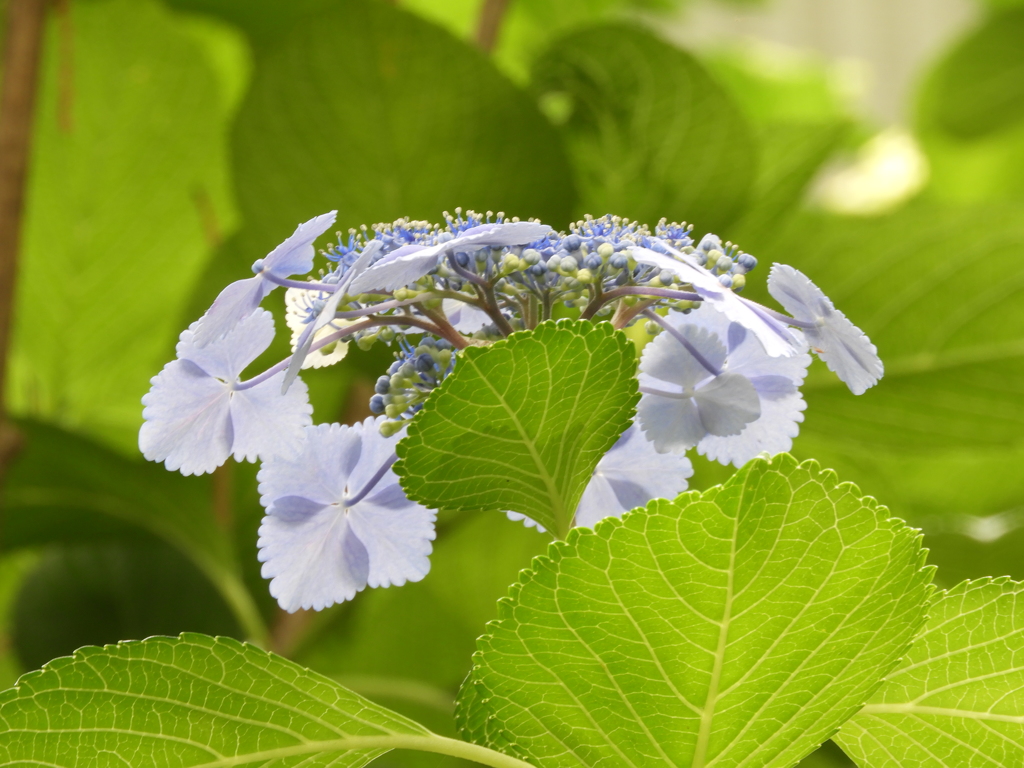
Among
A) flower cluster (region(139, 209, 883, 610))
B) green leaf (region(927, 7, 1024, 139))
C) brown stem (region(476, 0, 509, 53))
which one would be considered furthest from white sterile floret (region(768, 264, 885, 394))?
green leaf (region(927, 7, 1024, 139))

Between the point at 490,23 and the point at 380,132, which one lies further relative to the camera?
the point at 490,23

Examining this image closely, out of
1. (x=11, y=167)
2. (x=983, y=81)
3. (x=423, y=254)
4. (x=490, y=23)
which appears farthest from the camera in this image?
(x=983, y=81)

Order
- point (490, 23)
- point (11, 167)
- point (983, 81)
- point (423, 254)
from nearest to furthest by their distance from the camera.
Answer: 1. point (423, 254)
2. point (11, 167)
3. point (490, 23)
4. point (983, 81)

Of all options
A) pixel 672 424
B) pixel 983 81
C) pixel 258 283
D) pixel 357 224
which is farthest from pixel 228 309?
pixel 983 81

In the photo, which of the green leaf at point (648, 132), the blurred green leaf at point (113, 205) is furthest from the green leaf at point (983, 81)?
the blurred green leaf at point (113, 205)

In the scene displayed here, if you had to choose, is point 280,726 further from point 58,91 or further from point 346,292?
point 58,91

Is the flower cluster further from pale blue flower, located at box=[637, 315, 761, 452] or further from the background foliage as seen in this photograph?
the background foliage

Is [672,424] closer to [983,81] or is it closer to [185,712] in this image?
[185,712]
